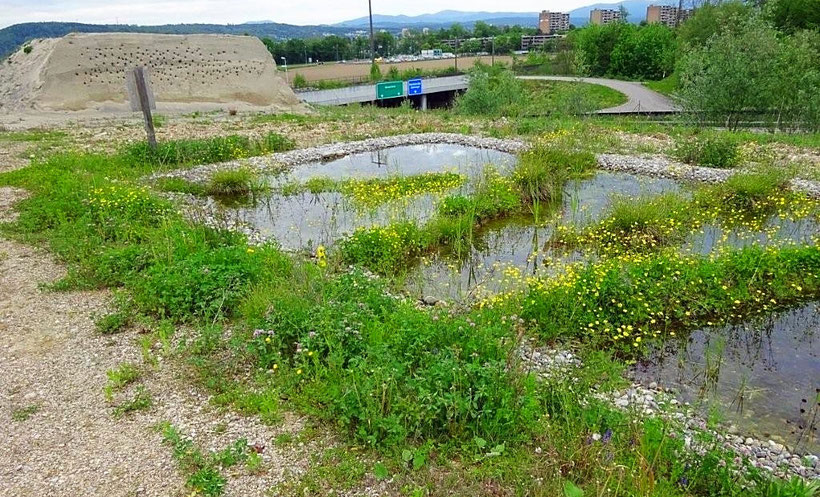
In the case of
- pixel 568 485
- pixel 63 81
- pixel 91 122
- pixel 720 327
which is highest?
pixel 63 81

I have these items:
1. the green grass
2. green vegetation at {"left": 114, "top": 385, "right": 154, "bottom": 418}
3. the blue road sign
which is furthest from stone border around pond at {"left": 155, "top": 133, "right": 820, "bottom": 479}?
the blue road sign

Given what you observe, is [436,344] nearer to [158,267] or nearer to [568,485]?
[568,485]

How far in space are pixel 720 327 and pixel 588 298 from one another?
1644 mm

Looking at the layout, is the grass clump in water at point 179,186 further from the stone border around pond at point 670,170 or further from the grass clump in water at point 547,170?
the stone border around pond at point 670,170

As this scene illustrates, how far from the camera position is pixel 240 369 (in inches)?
211

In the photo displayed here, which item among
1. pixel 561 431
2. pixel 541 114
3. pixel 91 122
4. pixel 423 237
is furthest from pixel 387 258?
pixel 91 122

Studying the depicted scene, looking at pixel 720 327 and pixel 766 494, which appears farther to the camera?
pixel 720 327

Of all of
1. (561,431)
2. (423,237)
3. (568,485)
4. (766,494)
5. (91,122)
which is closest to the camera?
(568,485)

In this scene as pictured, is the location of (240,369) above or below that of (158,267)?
below

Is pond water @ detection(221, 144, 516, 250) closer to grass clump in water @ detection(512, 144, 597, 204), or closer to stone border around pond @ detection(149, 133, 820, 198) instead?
stone border around pond @ detection(149, 133, 820, 198)

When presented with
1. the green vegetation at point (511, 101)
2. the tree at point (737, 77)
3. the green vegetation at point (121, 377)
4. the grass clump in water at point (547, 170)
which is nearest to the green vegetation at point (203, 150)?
the grass clump in water at point (547, 170)

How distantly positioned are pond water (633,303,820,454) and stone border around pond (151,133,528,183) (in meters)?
8.09

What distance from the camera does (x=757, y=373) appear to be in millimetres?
5672

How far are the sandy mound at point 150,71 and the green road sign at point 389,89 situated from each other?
15534mm
